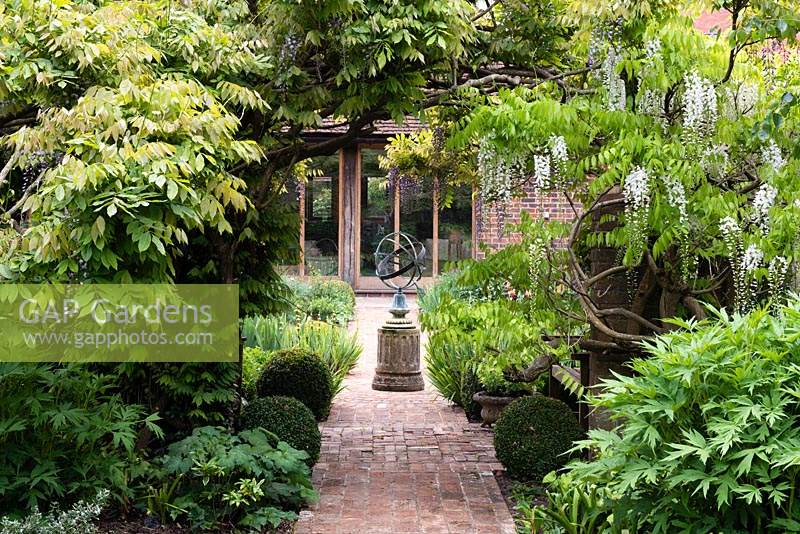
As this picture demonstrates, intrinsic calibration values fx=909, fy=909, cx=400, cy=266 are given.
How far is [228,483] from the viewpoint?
5.73 metres

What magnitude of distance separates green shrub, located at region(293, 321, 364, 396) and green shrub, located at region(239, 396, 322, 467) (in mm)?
3229

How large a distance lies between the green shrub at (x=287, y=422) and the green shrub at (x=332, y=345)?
323 centimetres

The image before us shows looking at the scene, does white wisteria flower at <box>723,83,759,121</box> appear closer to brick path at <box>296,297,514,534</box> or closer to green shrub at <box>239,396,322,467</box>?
brick path at <box>296,297,514,534</box>

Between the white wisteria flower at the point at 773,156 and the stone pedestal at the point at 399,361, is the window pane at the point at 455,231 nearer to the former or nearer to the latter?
the stone pedestal at the point at 399,361

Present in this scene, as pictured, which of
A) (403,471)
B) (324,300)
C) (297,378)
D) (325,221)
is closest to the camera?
(403,471)

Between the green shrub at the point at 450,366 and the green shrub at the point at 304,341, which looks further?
the green shrub at the point at 304,341

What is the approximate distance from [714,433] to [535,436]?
286cm

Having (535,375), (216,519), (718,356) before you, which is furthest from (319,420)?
(718,356)

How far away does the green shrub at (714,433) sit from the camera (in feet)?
11.9

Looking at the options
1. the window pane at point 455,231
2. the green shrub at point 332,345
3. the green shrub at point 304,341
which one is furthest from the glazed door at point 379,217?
the green shrub at point 304,341

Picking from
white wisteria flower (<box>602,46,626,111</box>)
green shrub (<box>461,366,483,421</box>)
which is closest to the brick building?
green shrub (<box>461,366,483,421</box>)

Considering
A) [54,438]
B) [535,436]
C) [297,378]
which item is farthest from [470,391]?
[54,438]

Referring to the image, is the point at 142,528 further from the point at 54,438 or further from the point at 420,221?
→ the point at 420,221

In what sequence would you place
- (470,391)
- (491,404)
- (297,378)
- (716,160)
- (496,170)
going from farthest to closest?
(470,391) < (491,404) < (297,378) < (496,170) < (716,160)
